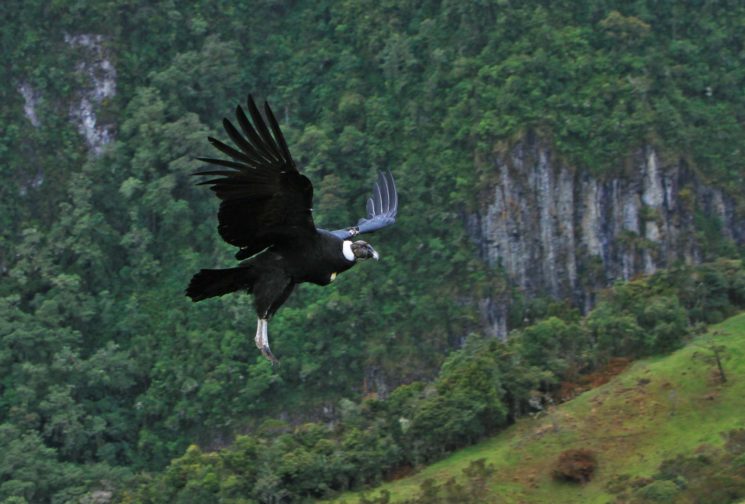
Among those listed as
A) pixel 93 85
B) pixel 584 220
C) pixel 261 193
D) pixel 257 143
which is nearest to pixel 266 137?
pixel 257 143

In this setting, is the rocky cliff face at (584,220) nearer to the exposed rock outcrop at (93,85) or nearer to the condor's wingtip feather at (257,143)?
the exposed rock outcrop at (93,85)

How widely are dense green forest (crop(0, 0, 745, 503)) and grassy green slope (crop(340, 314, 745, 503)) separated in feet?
34.1

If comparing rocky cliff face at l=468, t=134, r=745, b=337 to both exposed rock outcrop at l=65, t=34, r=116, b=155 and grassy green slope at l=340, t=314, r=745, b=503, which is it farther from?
grassy green slope at l=340, t=314, r=745, b=503

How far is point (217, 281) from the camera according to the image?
13.2 m

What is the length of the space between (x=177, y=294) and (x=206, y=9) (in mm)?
10933

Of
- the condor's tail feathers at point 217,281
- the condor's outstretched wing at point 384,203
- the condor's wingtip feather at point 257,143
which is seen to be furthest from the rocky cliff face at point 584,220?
the condor's wingtip feather at point 257,143

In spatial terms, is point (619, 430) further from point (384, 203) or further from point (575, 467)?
point (384, 203)

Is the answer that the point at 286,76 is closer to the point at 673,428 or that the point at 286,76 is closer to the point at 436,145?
the point at 436,145

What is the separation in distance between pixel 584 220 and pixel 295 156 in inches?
398

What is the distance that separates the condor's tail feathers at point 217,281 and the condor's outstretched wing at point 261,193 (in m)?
0.24

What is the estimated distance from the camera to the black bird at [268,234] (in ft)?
41.1

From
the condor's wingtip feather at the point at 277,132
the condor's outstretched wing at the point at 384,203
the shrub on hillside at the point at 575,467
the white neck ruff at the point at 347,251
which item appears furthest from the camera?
the shrub on hillside at the point at 575,467

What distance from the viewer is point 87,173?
54812 millimetres

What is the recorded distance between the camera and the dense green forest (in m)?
49.2
